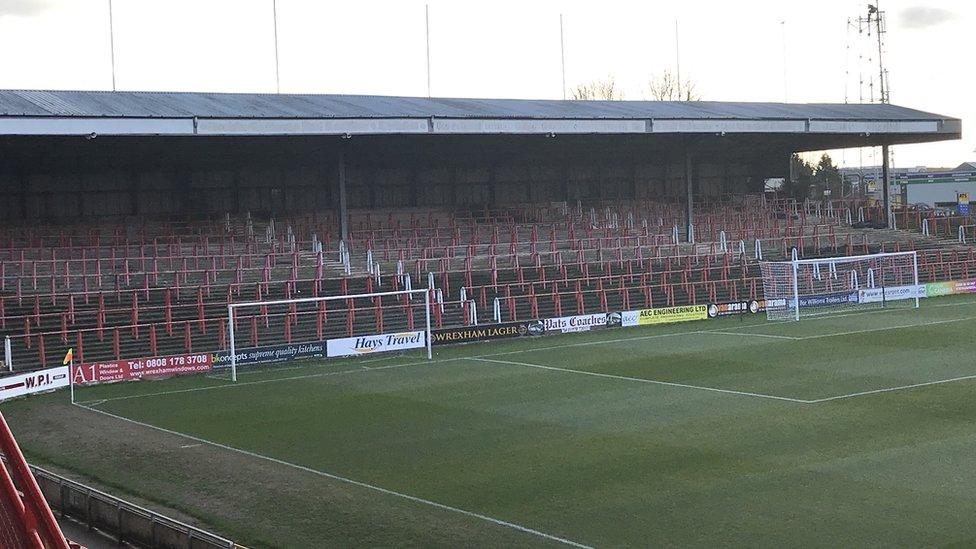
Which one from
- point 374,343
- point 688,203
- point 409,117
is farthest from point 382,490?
point 688,203

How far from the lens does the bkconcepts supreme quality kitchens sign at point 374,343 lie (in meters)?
35.3

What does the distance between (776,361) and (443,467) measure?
46.3 ft

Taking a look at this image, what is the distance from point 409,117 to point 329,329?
9107mm

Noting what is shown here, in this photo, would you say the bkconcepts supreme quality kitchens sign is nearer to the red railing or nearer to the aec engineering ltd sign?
the aec engineering ltd sign

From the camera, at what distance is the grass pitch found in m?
15.1

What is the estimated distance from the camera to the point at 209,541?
1312 centimetres

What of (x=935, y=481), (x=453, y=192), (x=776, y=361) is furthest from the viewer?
(x=453, y=192)

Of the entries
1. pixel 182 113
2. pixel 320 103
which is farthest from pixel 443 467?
pixel 320 103

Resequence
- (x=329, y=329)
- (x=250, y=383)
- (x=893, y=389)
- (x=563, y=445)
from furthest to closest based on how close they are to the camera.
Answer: (x=329, y=329) < (x=250, y=383) < (x=893, y=389) < (x=563, y=445)

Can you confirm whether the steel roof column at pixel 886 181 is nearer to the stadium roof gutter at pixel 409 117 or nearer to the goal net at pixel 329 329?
the stadium roof gutter at pixel 409 117

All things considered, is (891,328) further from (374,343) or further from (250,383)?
(250,383)

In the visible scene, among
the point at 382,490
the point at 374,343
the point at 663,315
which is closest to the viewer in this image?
the point at 382,490

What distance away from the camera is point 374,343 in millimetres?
36062

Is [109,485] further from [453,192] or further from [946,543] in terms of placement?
[453,192]
